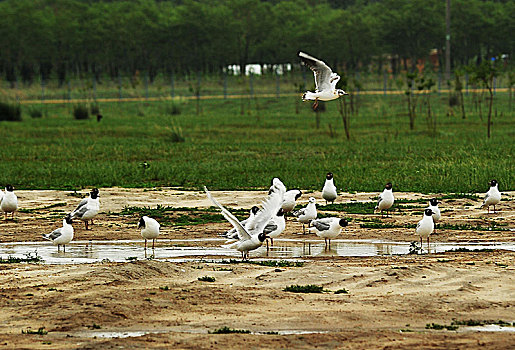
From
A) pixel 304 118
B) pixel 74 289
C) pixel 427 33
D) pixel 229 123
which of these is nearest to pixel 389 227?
pixel 74 289

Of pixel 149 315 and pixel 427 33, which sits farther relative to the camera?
pixel 427 33

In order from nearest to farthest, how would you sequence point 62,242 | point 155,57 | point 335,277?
point 335,277 < point 62,242 < point 155,57

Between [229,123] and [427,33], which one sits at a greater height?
[427,33]

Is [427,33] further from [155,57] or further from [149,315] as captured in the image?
[149,315]

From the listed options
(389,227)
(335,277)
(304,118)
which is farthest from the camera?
(304,118)

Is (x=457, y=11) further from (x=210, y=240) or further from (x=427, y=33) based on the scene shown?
(x=210, y=240)

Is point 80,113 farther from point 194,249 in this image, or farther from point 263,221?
point 263,221

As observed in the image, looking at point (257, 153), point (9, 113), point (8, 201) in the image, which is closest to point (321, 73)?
point (8, 201)

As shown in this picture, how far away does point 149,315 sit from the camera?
28.6 feet

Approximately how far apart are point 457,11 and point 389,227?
74.7 meters

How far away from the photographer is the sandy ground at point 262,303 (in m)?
7.76

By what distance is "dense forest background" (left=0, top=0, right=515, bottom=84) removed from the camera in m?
85.3

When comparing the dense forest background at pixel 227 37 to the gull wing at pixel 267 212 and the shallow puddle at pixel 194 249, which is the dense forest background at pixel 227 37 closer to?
the shallow puddle at pixel 194 249

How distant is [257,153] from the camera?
28.6 meters
